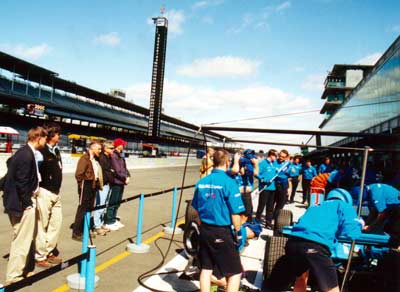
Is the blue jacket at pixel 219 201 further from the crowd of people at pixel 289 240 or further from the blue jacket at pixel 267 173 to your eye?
the blue jacket at pixel 267 173

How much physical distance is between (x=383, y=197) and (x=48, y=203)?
4557mm

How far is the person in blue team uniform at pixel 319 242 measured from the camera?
3.07 m

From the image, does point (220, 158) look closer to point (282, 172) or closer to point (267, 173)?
point (267, 173)

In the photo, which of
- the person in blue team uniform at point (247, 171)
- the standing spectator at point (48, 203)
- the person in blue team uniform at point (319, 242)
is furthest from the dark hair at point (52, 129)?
the person in blue team uniform at point (247, 171)

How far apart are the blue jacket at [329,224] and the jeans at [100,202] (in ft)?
14.0

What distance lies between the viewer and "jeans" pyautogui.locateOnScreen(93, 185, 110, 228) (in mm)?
6512

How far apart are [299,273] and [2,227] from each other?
19.7 ft

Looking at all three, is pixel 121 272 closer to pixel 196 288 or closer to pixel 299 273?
pixel 196 288

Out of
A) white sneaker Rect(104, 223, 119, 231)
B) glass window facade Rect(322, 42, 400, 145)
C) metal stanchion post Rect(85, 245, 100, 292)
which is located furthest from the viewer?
glass window facade Rect(322, 42, 400, 145)

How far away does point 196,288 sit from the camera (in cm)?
430

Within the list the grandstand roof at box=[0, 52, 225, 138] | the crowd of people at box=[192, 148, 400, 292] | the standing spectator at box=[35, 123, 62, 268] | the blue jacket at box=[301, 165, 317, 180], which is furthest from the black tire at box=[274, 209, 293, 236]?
the grandstand roof at box=[0, 52, 225, 138]

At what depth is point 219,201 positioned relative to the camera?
11.4 feet

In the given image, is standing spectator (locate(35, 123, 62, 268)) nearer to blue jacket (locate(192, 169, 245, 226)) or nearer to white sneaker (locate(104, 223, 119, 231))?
white sneaker (locate(104, 223, 119, 231))

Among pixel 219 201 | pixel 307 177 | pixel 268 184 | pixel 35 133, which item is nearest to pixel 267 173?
pixel 268 184
